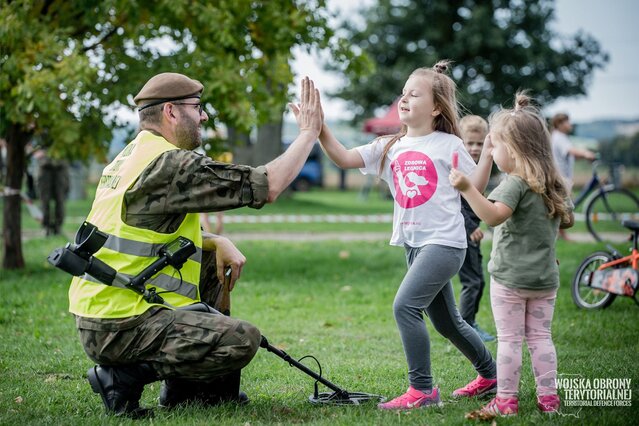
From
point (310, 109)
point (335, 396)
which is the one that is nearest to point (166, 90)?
point (310, 109)

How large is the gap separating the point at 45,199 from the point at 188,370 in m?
11.7

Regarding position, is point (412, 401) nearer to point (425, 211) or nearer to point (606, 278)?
point (425, 211)

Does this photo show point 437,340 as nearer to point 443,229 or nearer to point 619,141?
point 443,229

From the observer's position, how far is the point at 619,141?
3806cm

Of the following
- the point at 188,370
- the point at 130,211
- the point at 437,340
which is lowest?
the point at 437,340

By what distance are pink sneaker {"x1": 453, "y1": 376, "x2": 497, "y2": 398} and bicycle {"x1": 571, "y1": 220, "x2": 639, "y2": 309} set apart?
3.40m

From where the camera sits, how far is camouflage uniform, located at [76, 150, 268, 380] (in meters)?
4.26

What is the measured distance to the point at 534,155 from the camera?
461cm

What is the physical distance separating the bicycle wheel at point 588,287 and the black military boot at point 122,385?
5311 millimetres

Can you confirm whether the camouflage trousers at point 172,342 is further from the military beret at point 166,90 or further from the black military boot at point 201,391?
the military beret at point 166,90

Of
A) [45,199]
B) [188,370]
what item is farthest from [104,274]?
[45,199]

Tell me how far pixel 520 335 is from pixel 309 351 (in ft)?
7.93

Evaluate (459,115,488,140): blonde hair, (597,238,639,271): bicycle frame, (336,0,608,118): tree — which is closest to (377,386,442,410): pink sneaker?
(459,115,488,140): blonde hair

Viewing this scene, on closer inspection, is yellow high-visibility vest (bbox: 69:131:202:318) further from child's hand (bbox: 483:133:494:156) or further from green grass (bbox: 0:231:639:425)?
child's hand (bbox: 483:133:494:156)
